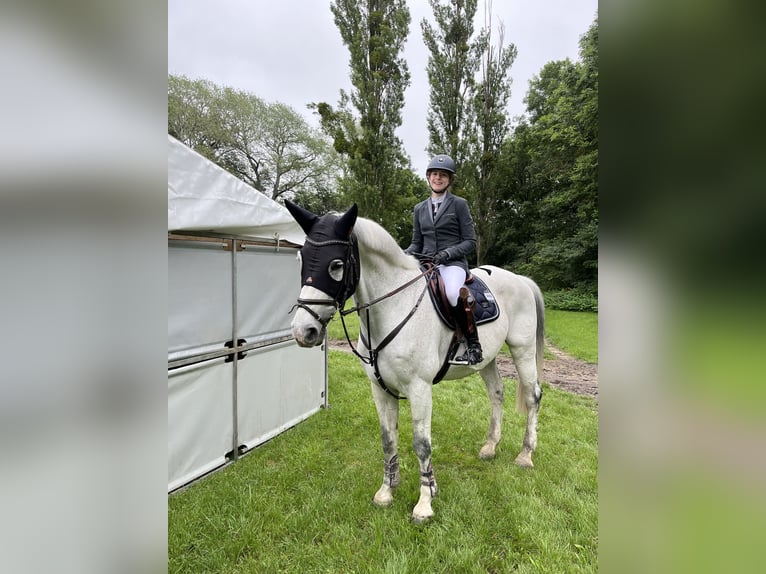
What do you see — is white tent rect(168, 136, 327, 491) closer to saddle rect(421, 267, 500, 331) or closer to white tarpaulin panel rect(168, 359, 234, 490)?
white tarpaulin panel rect(168, 359, 234, 490)

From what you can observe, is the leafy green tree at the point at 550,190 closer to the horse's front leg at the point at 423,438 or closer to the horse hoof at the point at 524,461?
the horse hoof at the point at 524,461

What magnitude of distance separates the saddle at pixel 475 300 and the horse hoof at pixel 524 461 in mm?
1509

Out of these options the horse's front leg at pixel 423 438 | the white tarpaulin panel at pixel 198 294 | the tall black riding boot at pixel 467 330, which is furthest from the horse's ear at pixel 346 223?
the white tarpaulin panel at pixel 198 294

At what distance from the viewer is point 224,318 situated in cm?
360

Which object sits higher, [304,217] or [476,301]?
[304,217]

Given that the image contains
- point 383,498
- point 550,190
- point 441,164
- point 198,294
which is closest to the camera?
point 383,498

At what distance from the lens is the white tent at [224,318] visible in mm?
3092

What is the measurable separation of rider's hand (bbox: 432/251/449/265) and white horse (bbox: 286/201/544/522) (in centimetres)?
23

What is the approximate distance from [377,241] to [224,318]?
2025mm

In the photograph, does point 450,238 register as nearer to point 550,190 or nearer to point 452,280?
point 452,280

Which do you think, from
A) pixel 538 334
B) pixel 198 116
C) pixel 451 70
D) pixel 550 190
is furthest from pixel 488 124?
pixel 198 116

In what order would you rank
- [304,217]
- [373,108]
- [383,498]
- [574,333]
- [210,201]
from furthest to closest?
[373,108]
[574,333]
[210,201]
[383,498]
[304,217]

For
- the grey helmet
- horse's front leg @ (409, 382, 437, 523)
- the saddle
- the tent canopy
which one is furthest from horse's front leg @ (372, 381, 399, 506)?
the tent canopy
